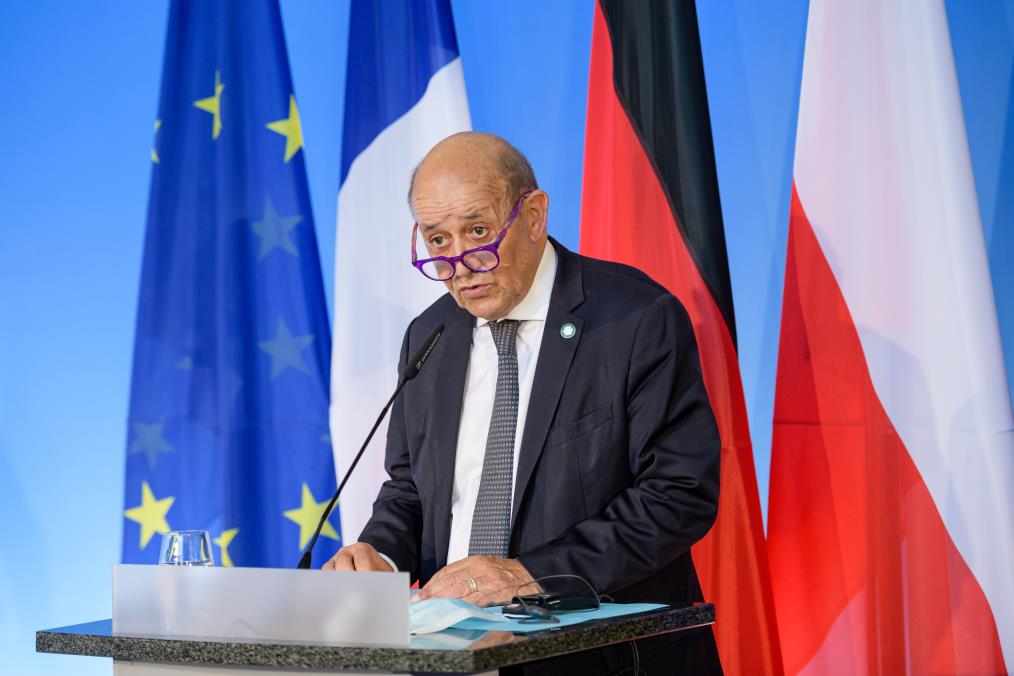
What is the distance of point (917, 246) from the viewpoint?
2.90 meters

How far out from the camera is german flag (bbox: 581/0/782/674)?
3078 millimetres

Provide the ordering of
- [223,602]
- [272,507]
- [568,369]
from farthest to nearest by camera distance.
A: [272,507] → [568,369] → [223,602]

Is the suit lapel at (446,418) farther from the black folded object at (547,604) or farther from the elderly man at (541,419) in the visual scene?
the black folded object at (547,604)

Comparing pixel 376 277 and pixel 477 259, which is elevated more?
pixel 376 277

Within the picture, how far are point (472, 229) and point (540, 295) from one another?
0.22m

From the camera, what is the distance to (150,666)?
175 centimetres

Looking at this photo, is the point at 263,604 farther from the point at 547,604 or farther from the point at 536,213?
the point at 536,213

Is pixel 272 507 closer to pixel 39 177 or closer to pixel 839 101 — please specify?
pixel 39 177

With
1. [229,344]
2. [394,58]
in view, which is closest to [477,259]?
[394,58]

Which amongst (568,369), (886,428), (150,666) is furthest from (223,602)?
(886,428)

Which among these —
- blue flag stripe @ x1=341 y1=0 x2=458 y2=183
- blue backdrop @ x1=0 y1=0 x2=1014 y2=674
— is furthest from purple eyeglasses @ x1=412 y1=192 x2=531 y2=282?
blue backdrop @ x1=0 y1=0 x2=1014 y2=674

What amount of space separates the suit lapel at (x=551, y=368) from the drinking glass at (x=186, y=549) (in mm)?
644

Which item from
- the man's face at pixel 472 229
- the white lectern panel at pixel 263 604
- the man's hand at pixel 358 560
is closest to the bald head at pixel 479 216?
the man's face at pixel 472 229

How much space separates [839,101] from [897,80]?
6.1 inches
